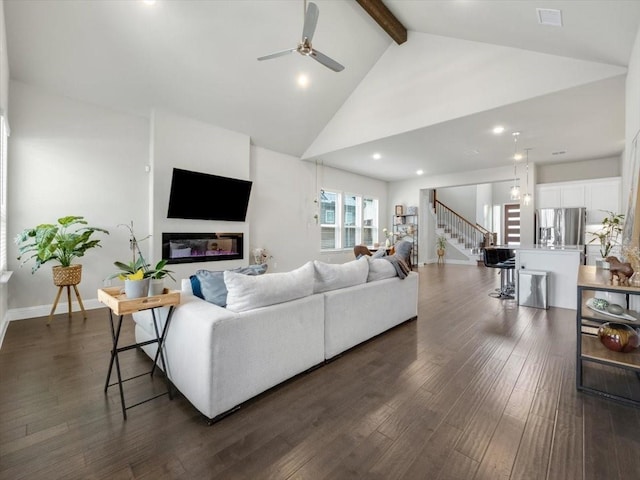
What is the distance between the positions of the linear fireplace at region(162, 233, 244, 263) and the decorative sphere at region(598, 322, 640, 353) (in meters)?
5.29

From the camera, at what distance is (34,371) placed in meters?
2.42

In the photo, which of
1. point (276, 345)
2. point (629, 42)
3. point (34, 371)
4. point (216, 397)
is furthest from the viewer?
point (629, 42)

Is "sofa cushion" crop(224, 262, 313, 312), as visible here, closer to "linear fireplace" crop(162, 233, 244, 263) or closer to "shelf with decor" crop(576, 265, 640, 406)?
"shelf with decor" crop(576, 265, 640, 406)

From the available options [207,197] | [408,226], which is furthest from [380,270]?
[408,226]

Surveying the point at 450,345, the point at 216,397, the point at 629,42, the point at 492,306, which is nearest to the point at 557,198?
the point at 492,306

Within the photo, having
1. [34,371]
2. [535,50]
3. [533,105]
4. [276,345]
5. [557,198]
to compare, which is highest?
[535,50]

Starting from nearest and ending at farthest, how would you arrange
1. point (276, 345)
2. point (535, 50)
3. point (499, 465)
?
point (499, 465) < point (276, 345) < point (535, 50)

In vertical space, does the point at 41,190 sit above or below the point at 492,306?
above

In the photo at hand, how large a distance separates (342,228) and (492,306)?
4873 millimetres

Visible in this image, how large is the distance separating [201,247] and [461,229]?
9137 mm

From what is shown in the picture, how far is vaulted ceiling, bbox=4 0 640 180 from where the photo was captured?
3.32 meters

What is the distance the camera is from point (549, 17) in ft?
9.53

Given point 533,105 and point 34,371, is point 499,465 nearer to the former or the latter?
point 34,371

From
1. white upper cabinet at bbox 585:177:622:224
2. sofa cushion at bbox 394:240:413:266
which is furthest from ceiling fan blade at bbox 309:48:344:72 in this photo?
white upper cabinet at bbox 585:177:622:224
